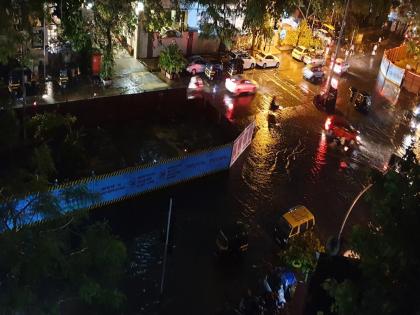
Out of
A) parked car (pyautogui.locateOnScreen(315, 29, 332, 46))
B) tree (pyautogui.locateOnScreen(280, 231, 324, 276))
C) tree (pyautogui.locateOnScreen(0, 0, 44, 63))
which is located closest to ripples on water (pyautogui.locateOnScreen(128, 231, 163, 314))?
tree (pyautogui.locateOnScreen(280, 231, 324, 276))

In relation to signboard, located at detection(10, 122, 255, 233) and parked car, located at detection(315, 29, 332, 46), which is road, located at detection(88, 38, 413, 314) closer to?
signboard, located at detection(10, 122, 255, 233)

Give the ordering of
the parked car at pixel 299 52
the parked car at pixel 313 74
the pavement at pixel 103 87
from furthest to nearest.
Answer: the parked car at pixel 299 52 → the parked car at pixel 313 74 → the pavement at pixel 103 87

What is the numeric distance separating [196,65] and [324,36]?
18.2 metres

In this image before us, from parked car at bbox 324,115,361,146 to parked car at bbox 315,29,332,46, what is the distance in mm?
18256

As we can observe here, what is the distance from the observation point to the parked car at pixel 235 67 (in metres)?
41.7

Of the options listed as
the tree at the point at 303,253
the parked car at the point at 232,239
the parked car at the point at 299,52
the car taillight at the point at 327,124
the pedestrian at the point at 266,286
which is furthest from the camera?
the parked car at the point at 299,52

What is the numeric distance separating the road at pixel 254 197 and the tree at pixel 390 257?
10268 mm

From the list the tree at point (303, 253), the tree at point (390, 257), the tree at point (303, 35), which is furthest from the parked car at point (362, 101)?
the tree at point (390, 257)

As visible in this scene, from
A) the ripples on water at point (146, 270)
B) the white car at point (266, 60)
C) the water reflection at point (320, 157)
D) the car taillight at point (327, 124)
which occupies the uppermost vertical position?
the white car at point (266, 60)

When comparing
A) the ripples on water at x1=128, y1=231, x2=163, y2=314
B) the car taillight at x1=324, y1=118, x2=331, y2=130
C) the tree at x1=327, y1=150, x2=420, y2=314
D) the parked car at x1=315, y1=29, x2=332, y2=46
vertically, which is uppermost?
the tree at x1=327, y1=150, x2=420, y2=314

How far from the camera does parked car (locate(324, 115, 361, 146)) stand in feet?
110

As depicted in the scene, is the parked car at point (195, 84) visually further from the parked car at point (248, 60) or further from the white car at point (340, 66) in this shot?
the white car at point (340, 66)

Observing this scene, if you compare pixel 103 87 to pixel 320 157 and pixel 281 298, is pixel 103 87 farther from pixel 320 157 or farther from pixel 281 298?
pixel 281 298

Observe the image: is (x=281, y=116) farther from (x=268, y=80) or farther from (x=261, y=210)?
(x=261, y=210)
